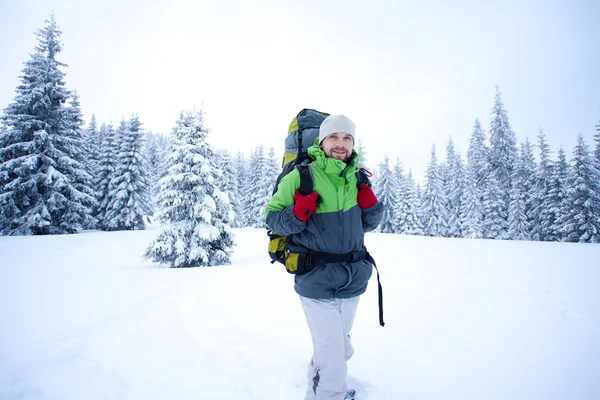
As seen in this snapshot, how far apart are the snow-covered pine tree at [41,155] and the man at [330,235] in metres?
22.2

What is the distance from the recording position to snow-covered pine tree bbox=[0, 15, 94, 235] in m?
17.4

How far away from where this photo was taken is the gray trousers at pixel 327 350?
7.47ft

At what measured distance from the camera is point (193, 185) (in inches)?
491

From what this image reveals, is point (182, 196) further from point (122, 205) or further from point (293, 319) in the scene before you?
point (122, 205)

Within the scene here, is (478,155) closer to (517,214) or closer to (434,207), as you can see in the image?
(434,207)

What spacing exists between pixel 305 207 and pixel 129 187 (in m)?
29.2

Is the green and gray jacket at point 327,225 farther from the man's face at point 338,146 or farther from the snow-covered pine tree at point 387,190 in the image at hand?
the snow-covered pine tree at point 387,190

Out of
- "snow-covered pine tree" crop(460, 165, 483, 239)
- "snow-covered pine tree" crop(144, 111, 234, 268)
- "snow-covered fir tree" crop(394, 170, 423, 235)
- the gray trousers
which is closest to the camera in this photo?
the gray trousers

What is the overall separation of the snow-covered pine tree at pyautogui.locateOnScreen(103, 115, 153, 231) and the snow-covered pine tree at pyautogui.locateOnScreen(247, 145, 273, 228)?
48.3 ft

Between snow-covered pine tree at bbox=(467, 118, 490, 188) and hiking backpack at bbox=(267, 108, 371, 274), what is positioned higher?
snow-covered pine tree at bbox=(467, 118, 490, 188)

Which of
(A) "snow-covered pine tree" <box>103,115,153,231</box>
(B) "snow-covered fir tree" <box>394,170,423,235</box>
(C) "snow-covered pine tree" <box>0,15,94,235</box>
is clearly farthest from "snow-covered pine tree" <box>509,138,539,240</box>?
(C) "snow-covered pine tree" <box>0,15,94,235</box>

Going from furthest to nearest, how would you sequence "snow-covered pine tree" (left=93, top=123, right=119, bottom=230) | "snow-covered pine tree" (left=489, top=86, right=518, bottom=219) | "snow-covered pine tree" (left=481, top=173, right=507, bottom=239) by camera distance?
"snow-covered pine tree" (left=489, top=86, right=518, bottom=219) < "snow-covered pine tree" (left=481, top=173, right=507, bottom=239) < "snow-covered pine tree" (left=93, top=123, right=119, bottom=230)

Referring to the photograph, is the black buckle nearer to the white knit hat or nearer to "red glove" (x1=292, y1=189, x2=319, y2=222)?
"red glove" (x1=292, y1=189, x2=319, y2=222)

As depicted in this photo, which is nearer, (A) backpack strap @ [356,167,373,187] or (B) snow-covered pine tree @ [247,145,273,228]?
(A) backpack strap @ [356,167,373,187]
